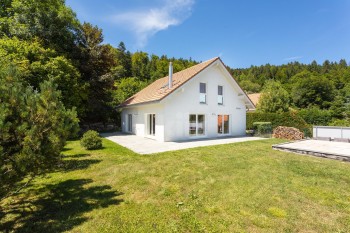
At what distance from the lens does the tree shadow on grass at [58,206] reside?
13.0 feet

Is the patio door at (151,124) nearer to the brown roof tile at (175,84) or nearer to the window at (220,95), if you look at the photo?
the brown roof tile at (175,84)

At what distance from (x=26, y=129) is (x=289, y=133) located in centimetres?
1809

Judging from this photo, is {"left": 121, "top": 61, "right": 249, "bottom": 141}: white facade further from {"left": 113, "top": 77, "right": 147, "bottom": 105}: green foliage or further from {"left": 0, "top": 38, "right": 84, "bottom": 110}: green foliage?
{"left": 113, "top": 77, "right": 147, "bottom": 105}: green foliage

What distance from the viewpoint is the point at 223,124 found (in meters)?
18.7

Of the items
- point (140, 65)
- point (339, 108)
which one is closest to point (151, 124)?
point (140, 65)

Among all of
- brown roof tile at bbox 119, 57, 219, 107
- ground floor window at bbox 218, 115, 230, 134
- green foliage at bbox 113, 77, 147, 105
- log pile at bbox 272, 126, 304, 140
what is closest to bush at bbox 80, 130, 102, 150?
brown roof tile at bbox 119, 57, 219, 107

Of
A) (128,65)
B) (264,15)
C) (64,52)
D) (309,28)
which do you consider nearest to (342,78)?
(309,28)

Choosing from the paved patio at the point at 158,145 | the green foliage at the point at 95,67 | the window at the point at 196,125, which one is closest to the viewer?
the paved patio at the point at 158,145

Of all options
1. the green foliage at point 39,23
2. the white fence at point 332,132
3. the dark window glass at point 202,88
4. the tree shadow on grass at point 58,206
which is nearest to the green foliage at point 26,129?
the tree shadow on grass at point 58,206

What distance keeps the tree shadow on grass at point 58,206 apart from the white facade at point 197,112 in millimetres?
9236

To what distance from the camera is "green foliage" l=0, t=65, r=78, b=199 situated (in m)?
3.47

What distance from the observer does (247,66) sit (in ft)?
288

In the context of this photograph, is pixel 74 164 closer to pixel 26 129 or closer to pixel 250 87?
pixel 26 129

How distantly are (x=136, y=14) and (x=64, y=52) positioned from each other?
10990 mm
